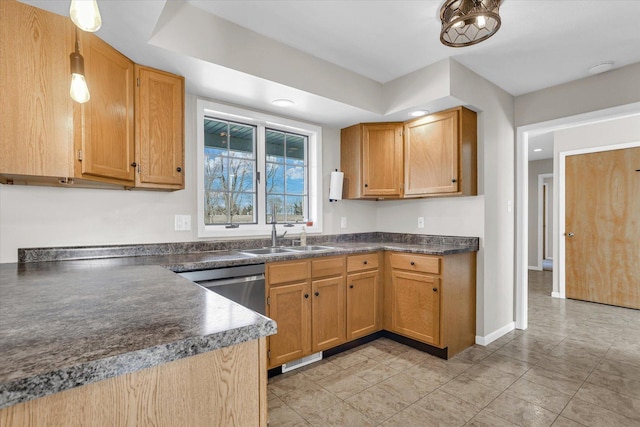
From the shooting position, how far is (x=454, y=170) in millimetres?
2801

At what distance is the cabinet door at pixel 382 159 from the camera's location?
10.7 ft

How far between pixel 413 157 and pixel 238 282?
208cm

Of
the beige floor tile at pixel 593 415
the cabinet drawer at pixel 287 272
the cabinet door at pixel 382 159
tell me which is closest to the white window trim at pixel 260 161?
the cabinet door at pixel 382 159

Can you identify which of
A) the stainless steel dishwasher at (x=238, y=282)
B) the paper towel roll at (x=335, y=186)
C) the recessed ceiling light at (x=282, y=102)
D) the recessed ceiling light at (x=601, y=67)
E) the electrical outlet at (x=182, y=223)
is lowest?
the stainless steel dishwasher at (x=238, y=282)

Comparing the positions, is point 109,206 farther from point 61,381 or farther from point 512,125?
point 512,125

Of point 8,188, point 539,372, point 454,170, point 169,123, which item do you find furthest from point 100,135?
point 539,372

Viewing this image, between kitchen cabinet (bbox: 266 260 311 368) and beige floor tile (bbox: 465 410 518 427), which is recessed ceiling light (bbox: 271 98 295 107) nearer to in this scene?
kitchen cabinet (bbox: 266 260 311 368)

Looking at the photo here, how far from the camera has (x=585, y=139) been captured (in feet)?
14.4

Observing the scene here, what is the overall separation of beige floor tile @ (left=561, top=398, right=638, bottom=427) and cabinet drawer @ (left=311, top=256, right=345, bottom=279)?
66.5 inches

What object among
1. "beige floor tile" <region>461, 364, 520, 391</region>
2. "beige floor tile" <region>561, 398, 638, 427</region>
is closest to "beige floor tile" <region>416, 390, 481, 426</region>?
"beige floor tile" <region>461, 364, 520, 391</region>

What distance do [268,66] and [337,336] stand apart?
2203mm

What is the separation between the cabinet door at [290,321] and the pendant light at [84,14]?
1.80m

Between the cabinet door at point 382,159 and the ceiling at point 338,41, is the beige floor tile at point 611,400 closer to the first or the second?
the cabinet door at point 382,159

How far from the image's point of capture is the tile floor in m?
1.86
